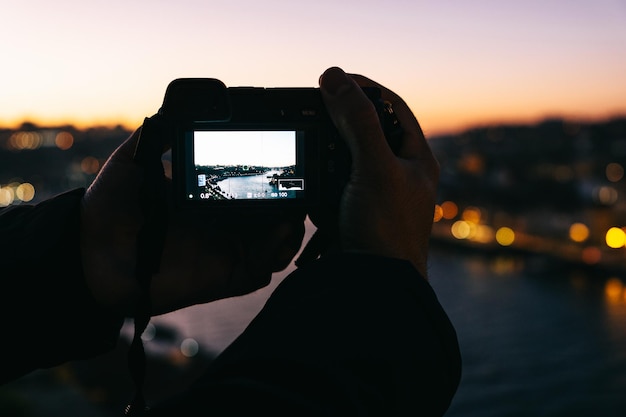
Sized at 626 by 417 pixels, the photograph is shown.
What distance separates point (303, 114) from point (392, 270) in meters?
0.39

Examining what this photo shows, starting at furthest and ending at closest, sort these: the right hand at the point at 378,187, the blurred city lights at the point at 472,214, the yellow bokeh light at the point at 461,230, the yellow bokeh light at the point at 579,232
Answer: the blurred city lights at the point at 472,214
the yellow bokeh light at the point at 461,230
the yellow bokeh light at the point at 579,232
the right hand at the point at 378,187

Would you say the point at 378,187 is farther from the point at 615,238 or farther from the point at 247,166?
the point at 615,238

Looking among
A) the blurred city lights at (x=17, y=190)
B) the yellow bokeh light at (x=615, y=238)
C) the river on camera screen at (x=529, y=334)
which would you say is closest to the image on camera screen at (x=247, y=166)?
the blurred city lights at (x=17, y=190)

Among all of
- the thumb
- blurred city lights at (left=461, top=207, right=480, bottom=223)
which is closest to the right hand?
the thumb

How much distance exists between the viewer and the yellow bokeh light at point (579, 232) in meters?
24.9

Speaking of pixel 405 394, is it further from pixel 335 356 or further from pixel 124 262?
pixel 124 262

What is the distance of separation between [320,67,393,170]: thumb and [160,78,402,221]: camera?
0.34 ft

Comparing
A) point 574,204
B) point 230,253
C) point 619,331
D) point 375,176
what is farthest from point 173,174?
point 574,204

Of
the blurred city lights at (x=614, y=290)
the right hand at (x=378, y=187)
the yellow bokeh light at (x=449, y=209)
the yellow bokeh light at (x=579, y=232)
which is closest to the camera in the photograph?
the right hand at (x=378, y=187)

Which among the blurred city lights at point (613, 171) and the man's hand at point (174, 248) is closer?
the man's hand at point (174, 248)

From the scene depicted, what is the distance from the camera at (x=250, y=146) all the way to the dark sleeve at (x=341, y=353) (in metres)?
0.34

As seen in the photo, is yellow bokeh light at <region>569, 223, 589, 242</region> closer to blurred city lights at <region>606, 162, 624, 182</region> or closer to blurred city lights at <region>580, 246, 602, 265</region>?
blurred city lights at <region>580, 246, 602, 265</region>

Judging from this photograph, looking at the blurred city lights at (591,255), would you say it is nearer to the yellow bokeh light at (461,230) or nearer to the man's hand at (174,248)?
the yellow bokeh light at (461,230)

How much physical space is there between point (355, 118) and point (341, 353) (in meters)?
0.33
